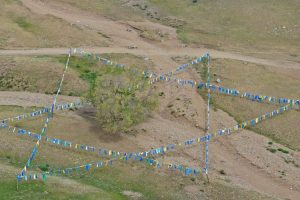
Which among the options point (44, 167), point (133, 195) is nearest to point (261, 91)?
point (133, 195)

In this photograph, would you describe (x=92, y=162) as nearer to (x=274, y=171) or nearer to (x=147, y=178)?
(x=147, y=178)

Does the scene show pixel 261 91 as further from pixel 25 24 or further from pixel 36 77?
pixel 25 24

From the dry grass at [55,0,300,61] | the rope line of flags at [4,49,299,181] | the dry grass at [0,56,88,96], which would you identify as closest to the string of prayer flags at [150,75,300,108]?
the rope line of flags at [4,49,299,181]

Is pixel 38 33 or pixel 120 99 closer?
pixel 120 99

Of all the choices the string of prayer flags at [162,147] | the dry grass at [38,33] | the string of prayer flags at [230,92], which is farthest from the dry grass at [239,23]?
the string of prayer flags at [162,147]

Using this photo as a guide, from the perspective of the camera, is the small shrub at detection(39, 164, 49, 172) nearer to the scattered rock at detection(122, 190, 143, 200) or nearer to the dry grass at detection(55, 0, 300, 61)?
the scattered rock at detection(122, 190, 143, 200)

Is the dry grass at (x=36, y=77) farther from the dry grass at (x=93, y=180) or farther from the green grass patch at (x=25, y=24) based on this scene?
the dry grass at (x=93, y=180)

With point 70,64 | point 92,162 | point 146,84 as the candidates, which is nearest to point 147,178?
point 92,162
